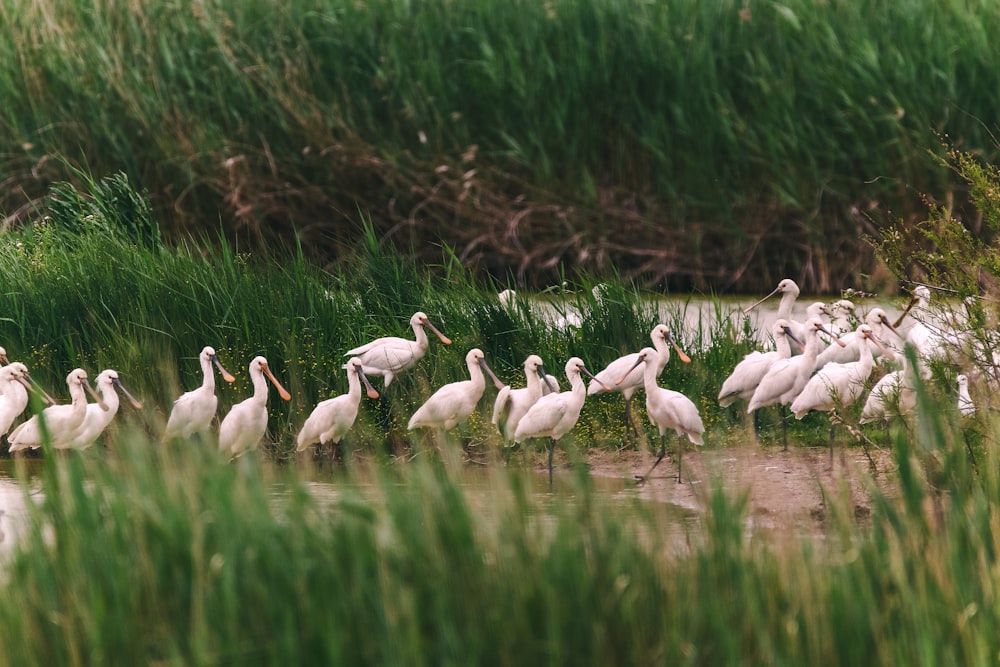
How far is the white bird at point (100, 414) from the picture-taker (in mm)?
7555

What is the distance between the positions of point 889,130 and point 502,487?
8.59 metres

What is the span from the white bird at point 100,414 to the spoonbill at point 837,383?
291 cm

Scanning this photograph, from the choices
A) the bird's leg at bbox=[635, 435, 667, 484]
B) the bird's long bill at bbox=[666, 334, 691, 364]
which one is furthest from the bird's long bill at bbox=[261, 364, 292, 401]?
the bird's long bill at bbox=[666, 334, 691, 364]

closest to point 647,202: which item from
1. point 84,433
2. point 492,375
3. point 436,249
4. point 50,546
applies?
point 436,249

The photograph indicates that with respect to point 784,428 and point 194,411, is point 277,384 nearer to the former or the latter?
point 194,411

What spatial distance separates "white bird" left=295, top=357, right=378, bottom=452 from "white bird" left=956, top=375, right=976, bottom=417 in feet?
8.21

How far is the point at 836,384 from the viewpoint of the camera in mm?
7695

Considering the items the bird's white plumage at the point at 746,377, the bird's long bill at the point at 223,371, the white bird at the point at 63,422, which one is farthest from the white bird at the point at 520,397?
the white bird at the point at 63,422

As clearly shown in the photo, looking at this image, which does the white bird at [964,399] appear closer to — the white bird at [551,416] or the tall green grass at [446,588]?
the white bird at [551,416]

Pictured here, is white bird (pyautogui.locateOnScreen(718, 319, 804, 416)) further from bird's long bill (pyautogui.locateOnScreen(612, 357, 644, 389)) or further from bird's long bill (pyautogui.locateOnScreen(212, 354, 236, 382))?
bird's long bill (pyautogui.locateOnScreen(212, 354, 236, 382))

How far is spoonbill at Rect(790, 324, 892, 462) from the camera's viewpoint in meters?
7.64

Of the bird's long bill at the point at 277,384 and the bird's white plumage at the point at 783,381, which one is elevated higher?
the bird's long bill at the point at 277,384

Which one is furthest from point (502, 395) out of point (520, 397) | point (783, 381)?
point (783, 381)

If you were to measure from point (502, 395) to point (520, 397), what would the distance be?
91 millimetres
